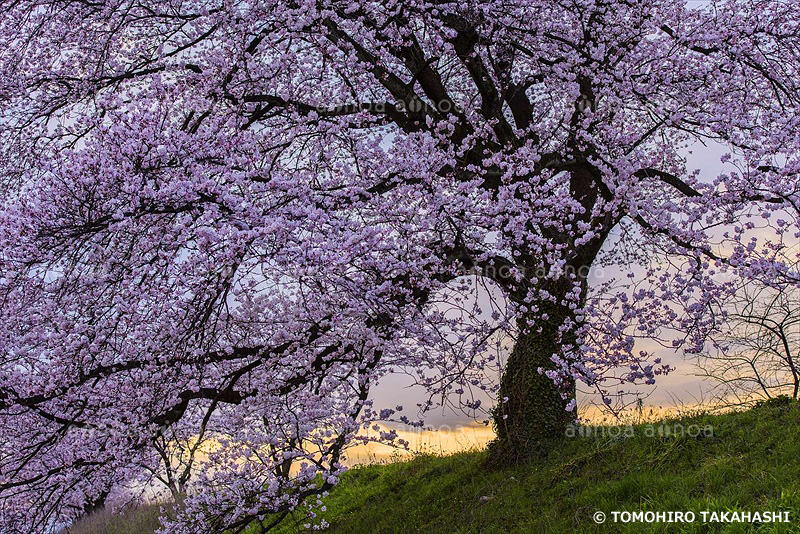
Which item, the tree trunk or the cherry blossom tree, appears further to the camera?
the tree trunk

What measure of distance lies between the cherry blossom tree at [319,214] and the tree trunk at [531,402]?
0.04 meters

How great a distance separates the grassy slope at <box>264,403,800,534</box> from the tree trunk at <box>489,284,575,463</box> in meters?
0.34

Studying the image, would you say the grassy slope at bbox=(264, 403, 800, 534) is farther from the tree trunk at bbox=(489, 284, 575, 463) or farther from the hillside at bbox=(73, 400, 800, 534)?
the tree trunk at bbox=(489, 284, 575, 463)

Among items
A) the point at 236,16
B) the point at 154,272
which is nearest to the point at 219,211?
the point at 154,272

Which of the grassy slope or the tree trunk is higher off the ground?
the tree trunk

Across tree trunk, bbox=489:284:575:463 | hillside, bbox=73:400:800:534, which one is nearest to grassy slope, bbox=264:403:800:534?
hillside, bbox=73:400:800:534

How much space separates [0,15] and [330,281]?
28.0ft

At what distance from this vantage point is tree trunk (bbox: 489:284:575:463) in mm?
10633

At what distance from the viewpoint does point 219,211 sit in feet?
23.6

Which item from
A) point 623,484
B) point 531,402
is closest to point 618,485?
point 623,484

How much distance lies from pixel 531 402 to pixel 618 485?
2813mm

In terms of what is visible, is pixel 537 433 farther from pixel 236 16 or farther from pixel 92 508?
pixel 92 508

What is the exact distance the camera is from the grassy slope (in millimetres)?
6984

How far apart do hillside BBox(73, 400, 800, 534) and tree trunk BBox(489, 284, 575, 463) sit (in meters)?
0.31
